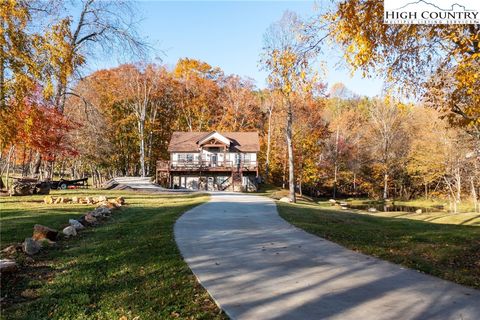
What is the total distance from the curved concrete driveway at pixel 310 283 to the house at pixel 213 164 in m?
33.5

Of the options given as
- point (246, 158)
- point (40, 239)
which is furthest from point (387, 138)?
point (40, 239)

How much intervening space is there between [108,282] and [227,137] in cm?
3953

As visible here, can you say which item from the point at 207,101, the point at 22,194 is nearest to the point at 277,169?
the point at 207,101

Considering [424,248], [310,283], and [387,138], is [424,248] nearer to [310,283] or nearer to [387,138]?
[310,283]

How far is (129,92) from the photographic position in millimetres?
47406

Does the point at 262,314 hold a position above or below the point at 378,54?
below

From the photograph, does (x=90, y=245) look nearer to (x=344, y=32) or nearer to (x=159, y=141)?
(x=344, y=32)

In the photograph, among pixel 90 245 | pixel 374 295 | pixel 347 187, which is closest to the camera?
pixel 374 295

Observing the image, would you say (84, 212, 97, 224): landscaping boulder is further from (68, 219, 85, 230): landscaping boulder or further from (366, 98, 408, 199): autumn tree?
(366, 98, 408, 199): autumn tree

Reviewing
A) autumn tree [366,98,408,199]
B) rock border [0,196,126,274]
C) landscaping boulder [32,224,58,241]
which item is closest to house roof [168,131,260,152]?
autumn tree [366,98,408,199]

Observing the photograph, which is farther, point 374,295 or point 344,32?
point 344,32

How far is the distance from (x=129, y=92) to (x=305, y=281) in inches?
1777

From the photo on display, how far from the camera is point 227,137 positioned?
1785 inches

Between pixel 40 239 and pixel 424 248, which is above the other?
pixel 40 239
